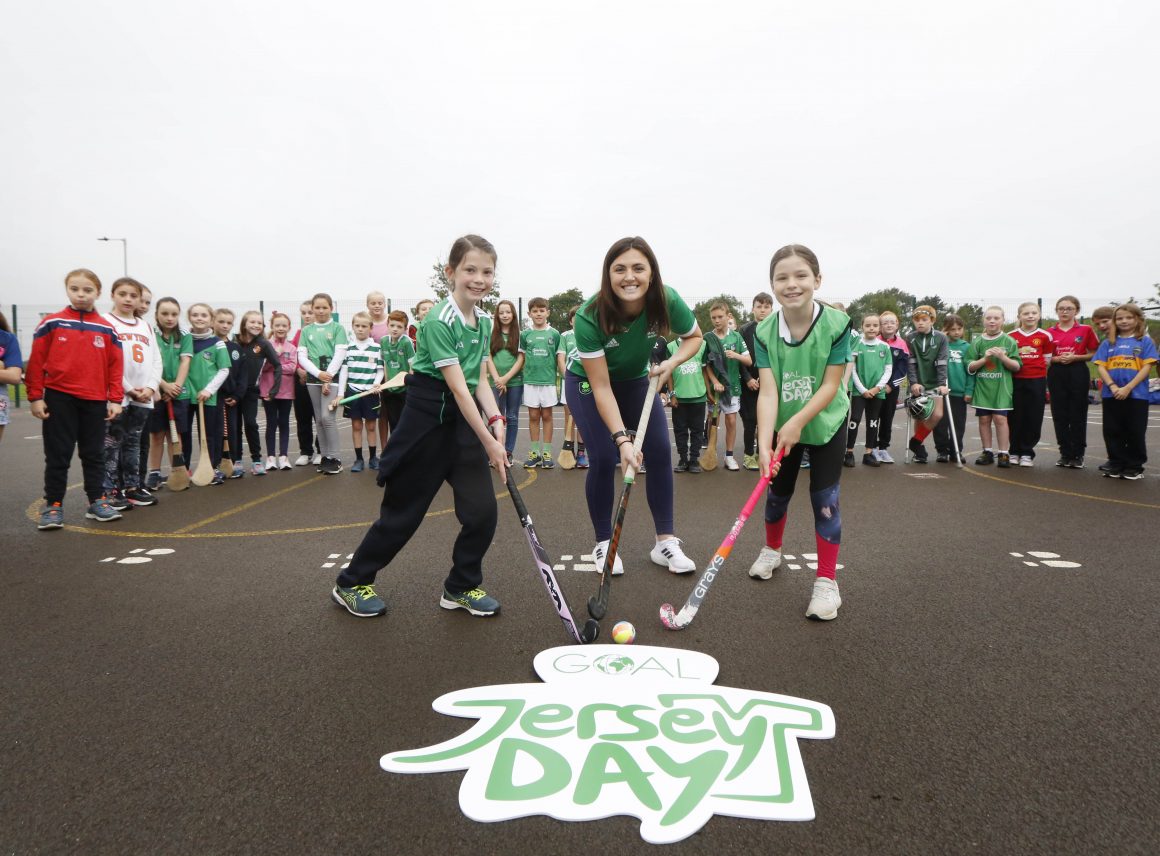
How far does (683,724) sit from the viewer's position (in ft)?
7.13

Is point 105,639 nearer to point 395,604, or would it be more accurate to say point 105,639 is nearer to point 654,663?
point 395,604

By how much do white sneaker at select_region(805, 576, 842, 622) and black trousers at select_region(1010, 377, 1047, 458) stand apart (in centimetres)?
593

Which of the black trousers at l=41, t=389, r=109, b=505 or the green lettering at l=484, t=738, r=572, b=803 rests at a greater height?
the black trousers at l=41, t=389, r=109, b=505

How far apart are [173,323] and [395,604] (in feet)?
15.8

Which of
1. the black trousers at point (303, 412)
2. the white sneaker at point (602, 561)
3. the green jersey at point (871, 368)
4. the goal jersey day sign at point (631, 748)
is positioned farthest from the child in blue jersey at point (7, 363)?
the green jersey at point (871, 368)

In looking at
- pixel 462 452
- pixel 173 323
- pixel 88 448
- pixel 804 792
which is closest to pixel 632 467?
pixel 462 452

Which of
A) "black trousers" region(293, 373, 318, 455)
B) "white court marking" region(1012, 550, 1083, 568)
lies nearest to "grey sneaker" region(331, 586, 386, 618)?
"white court marking" region(1012, 550, 1083, 568)

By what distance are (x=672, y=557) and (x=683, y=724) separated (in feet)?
5.54

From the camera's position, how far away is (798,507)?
18.1 ft

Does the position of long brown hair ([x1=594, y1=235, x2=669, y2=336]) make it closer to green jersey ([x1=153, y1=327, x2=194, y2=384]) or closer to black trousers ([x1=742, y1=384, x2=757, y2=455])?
black trousers ([x1=742, y1=384, x2=757, y2=455])

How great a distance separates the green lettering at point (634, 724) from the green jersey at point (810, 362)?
5.45 ft

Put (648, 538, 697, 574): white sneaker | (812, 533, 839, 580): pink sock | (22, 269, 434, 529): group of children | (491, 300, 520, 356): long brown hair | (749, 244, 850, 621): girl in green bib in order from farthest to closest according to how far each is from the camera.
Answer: (491, 300, 520, 356): long brown hair → (22, 269, 434, 529): group of children → (648, 538, 697, 574): white sneaker → (812, 533, 839, 580): pink sock → (749, 244, 850, 621): girl in green bib

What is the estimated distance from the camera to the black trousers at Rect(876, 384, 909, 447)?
25.8 feet

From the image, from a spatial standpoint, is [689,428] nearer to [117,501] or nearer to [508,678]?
[508,678]
